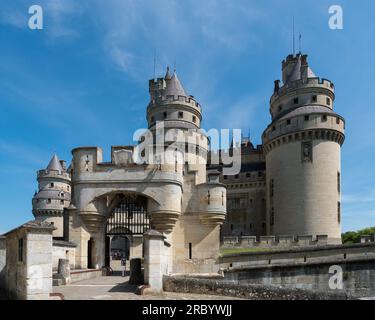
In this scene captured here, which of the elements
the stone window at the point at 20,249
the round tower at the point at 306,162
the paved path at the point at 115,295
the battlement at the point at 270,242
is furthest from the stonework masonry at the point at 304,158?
the stone window at the point at 20,249

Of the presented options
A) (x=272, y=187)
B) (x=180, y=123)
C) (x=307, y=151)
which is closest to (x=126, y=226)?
(x=180, y=123)

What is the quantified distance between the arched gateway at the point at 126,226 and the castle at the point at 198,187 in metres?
0.17

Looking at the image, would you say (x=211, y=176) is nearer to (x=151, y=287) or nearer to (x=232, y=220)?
(x=151, y=287)

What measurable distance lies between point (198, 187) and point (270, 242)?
9.35 m

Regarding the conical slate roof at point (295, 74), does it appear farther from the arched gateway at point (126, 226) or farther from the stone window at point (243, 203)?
the arched gateway at point (126, 226)

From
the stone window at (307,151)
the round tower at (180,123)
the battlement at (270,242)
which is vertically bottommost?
the battlement at (270,242)

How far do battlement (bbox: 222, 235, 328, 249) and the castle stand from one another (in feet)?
14.7

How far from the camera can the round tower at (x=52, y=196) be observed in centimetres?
6431

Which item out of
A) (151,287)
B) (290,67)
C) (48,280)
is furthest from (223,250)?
(290,67)

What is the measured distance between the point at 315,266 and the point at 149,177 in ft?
41.7

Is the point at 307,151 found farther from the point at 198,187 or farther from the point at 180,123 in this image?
the point at 198,187

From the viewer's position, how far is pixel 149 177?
2848 cm

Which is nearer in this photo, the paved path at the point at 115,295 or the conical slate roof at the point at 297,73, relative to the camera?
the paved path at the point at 115,295

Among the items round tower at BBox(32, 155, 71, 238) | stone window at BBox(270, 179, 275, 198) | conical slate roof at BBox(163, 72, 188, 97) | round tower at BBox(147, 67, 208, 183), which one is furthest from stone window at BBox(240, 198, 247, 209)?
round tower at BBox(32, 155, 71, 238)
